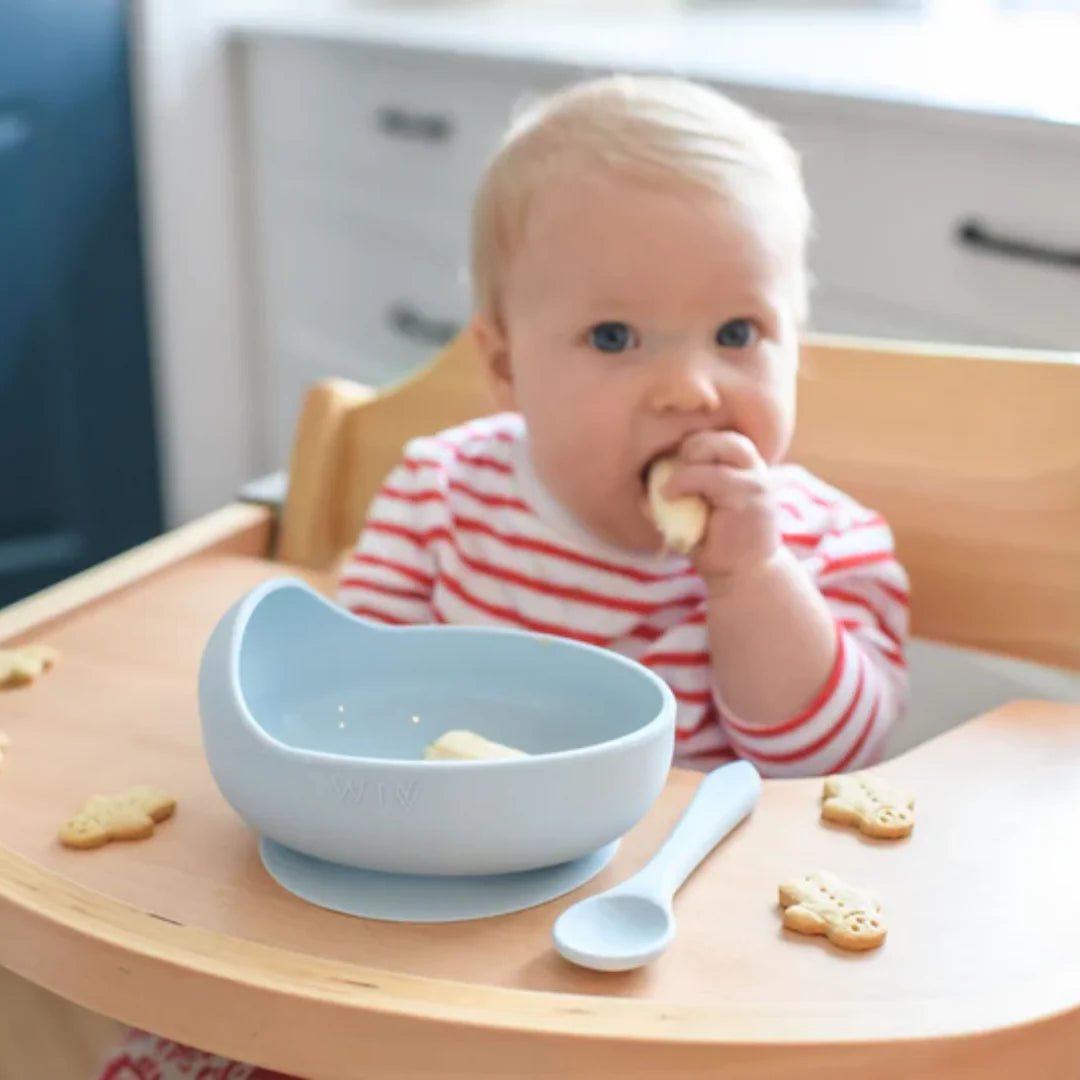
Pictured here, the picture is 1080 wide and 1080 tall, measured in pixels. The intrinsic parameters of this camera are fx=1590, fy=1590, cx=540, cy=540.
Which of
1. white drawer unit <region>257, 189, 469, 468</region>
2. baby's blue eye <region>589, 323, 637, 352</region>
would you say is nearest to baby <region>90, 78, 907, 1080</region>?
baby's blue eye <region>589, 323, 637, 352</region>

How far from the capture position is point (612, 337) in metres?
0.81

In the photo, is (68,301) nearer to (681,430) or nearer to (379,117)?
(379,117)

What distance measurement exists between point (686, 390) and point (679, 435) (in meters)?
0.03

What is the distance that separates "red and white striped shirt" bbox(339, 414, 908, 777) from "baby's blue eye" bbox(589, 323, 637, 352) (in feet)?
0.42

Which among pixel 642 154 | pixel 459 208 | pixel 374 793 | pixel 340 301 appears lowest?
pixel 340 301

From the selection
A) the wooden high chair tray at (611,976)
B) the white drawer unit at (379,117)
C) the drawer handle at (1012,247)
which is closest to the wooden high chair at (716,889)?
the wooden high chair tray at (611,976)

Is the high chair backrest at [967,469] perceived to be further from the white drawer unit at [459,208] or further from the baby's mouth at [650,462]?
the white drawer unit at [459,208]

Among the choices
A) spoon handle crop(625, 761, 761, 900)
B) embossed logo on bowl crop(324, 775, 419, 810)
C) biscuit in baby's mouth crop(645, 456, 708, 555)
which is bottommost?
spoon handle crop(625, 761, 761, 900)

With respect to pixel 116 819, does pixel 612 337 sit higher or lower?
higher

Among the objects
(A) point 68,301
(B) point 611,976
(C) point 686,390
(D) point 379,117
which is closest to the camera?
(B) point 611,976

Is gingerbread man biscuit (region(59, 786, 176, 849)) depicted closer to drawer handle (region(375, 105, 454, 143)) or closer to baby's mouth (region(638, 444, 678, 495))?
baby's mouth (region(638, 444, 678, 495))

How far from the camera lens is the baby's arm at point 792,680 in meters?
0.78

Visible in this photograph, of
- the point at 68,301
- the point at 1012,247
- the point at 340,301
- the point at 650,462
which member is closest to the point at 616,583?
the point at 650,462

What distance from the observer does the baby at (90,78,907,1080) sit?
30.8 inches
